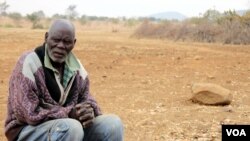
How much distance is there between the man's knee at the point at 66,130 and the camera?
135 inches

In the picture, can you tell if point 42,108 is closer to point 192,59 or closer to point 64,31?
point 64,31

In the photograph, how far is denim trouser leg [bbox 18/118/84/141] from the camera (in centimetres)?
342

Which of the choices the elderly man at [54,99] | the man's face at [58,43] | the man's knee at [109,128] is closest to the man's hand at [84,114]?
the elderly man at [54,99]

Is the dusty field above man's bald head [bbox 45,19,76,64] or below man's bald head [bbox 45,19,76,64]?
below

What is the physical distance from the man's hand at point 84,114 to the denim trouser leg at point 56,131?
0.45ft

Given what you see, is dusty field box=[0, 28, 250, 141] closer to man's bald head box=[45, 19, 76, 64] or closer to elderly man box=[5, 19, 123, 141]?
elderly man box=[5, 19, 123, 141]

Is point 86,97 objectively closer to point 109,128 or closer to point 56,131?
point 109,128

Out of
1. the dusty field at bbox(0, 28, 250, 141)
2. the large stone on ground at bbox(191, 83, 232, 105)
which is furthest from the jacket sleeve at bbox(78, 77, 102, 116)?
the large stone on ground at bbox(191, 83, 232, 105)

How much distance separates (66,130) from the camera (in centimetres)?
342

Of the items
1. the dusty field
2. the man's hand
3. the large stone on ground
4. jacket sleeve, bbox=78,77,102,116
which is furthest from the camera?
the large stone on ground

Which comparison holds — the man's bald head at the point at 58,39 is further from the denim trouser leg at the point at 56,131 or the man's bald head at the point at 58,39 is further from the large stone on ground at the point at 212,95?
the large stone on ground at the point at 212,95

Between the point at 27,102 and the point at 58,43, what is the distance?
0.48 meters

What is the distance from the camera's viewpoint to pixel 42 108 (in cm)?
356

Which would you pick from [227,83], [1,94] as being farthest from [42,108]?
[227,83]
